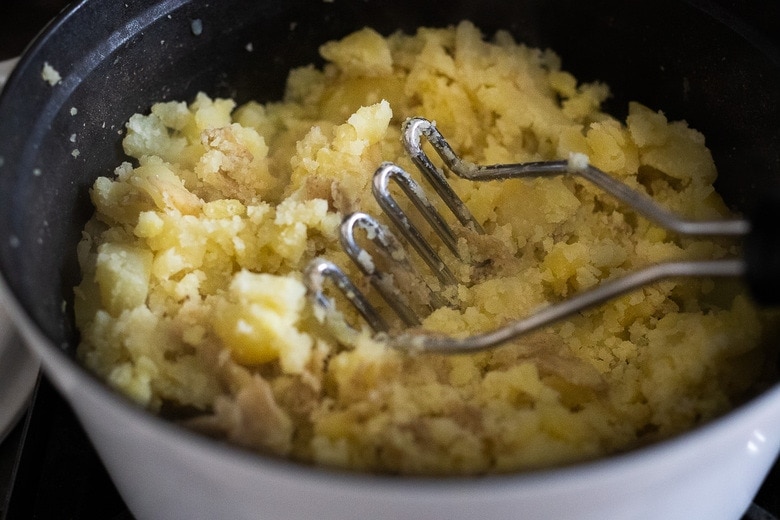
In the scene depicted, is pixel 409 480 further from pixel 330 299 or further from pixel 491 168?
pixel 491 168

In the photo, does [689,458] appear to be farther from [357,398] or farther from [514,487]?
[357,398]

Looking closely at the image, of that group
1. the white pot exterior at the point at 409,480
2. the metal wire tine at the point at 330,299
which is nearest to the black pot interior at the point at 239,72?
the white pot exterior at the point at 409,480

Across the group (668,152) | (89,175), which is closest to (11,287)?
(89,175)

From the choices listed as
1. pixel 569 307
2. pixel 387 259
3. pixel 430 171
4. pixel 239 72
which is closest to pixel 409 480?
pixel 569 307

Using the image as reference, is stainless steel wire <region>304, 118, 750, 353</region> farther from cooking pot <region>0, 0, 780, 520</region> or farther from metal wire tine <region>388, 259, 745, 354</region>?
cooking pot <region>0, 0, 780, 520</region>

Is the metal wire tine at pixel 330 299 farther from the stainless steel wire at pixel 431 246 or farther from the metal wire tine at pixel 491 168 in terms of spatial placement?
the metal wire tine at pixel 491 168

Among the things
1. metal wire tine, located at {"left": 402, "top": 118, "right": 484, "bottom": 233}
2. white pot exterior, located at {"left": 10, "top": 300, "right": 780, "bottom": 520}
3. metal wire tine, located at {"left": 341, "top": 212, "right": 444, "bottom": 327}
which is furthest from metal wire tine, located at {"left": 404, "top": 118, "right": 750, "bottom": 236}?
white pot exterior, located at {"left": 10, "top": 300, "right": 780, "bottom": 520}
